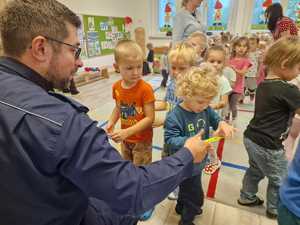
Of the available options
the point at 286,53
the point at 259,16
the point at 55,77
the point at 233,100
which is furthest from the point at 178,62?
the point at 259,16

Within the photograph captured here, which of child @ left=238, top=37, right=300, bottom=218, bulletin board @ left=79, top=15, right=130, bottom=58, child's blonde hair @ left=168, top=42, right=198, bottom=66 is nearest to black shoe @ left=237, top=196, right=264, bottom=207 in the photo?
child @ left=238, top=37, right=300, bottom=218

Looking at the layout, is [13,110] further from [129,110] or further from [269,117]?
[269,117]

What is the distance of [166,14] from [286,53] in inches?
298

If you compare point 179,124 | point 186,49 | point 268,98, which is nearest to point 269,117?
point 268,98

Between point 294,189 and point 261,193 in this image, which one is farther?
point 261,193

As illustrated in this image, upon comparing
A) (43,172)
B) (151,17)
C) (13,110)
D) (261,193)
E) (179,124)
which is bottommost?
(261,193)

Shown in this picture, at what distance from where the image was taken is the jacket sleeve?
0.61 metres

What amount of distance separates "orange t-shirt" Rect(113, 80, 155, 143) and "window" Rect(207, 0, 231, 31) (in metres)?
6.97

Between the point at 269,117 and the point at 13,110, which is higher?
the point at 13,110

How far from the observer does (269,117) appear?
1468mm

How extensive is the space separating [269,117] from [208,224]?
872mm

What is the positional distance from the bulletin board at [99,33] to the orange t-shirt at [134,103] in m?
4.94

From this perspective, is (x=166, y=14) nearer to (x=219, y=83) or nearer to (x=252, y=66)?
(x=252, y=66)

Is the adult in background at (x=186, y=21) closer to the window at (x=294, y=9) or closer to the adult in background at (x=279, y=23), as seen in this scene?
the adult in background at (x=279, y=23)
